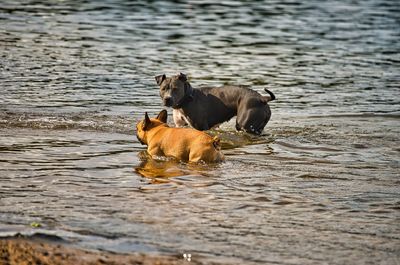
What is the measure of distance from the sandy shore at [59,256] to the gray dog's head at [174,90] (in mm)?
6362

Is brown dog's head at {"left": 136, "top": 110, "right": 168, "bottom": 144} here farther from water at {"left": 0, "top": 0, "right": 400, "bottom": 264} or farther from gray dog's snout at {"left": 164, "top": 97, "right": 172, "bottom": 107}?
gray dog's snout at {"left": 164, "top": 97, "right": 172, "bottom": 107}

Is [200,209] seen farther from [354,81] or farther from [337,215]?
[354,81]

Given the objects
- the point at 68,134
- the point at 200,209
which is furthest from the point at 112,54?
the point at 200,209

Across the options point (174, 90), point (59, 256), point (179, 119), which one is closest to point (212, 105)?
point (179, 119)

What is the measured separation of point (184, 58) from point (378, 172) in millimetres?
11694

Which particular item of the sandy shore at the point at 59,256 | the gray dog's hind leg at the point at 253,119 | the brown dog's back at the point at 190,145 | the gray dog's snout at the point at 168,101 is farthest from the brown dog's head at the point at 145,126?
the sandy shore at the point at 59,256

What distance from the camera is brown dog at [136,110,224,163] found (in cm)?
1160

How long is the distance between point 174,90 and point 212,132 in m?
1.12

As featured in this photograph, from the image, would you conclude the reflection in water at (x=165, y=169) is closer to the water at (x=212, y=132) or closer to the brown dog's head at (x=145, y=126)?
the water at (x=212, y=132)

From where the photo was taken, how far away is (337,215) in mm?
9258

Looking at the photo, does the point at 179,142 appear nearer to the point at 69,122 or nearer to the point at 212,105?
the point at 212,105

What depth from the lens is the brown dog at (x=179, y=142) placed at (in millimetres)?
11602

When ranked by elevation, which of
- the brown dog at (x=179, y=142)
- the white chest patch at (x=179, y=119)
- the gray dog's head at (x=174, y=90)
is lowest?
the white chest patch at (x=179, y=119)

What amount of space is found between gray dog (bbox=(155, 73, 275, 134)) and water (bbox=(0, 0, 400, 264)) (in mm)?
291
